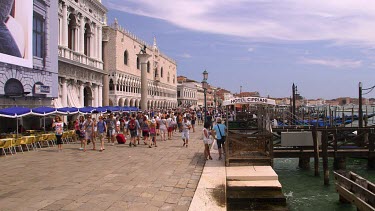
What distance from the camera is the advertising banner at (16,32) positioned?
54.3ft

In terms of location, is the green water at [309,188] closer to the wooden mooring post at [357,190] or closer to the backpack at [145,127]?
the wooden mooring post at [357,190]

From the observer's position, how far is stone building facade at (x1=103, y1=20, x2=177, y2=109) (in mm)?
46188

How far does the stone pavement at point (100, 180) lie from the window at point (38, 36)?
29.8 ft

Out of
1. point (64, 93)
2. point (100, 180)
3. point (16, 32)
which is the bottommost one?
point (100, 180)

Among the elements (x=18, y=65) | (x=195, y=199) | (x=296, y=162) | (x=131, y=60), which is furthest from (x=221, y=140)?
(x=131, y=60)

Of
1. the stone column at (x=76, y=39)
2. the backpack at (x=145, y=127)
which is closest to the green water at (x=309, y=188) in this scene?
the backpack at (x=145, y=127)

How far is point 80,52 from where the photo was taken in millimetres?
27516

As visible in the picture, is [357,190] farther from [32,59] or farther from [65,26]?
[65,26]

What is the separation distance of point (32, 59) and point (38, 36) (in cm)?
172

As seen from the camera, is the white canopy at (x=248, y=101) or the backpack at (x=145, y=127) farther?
the backpack at (x=145, y=127)

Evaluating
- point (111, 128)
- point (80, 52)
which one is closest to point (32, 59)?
point (111, 128)

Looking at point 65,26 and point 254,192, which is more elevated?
point 65,26

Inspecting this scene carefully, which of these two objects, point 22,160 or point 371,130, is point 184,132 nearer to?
point 22,160

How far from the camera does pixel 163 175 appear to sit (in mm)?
8719
